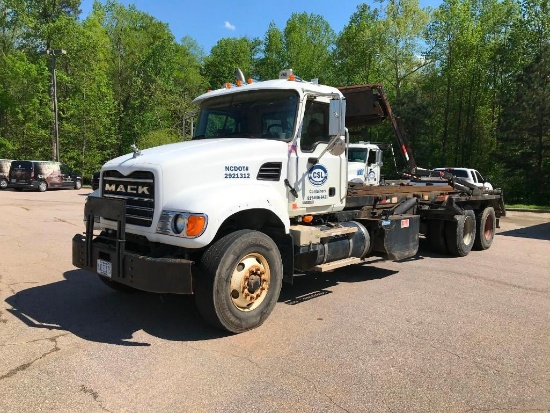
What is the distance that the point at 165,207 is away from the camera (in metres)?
4.71

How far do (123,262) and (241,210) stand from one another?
51.4 inches

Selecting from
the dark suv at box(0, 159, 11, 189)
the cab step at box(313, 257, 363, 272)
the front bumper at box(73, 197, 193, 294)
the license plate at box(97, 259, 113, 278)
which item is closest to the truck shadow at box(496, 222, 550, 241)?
the cab step at box(313, 257, 363, 272)

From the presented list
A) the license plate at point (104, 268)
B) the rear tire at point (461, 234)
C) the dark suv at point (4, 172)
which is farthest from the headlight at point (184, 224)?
the dark suv at point (4, 172)

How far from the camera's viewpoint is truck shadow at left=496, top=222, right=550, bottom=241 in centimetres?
1324

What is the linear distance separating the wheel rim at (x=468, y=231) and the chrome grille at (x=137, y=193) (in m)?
7.20

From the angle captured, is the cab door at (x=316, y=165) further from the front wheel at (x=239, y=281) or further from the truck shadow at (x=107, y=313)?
the truck shadow at (x=107, y=313)

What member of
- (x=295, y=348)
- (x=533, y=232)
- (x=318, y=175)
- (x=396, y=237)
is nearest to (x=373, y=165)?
(x=533, y=232)

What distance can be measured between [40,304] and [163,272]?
235 cm

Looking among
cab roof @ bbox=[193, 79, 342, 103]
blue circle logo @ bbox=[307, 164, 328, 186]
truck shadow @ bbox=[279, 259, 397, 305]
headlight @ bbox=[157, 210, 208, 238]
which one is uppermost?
cab roof @ bbox=[193, 79, 342, 103]

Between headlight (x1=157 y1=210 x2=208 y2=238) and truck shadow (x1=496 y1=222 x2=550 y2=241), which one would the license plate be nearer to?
headlight (x1=157 y1=210 x2=208 y2=238)

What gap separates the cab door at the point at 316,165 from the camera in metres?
5.85

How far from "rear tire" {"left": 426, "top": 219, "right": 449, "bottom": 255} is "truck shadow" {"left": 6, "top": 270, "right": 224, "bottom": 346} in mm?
5685

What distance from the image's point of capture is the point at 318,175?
6.09 meters

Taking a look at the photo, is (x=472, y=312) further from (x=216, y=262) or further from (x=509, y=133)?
(x=509, y=133)
